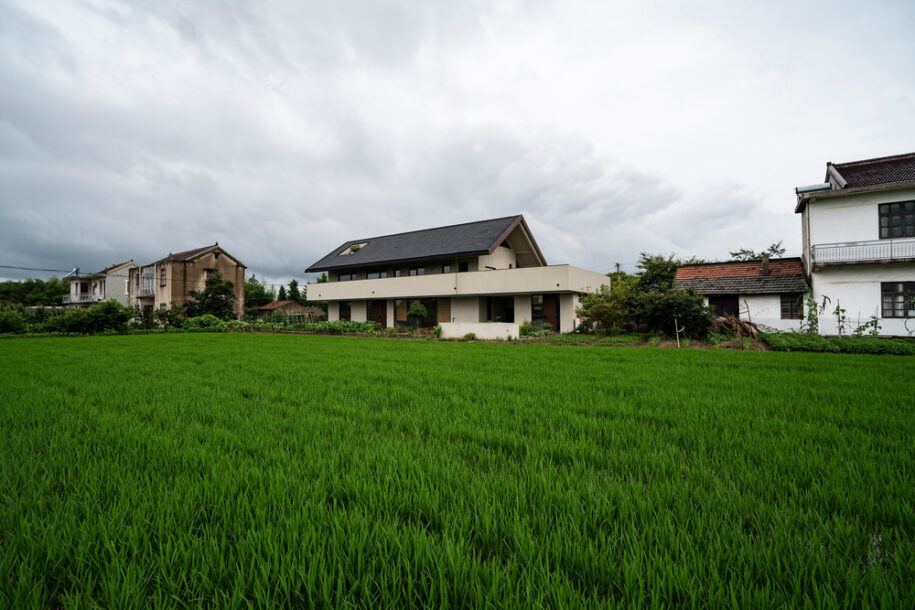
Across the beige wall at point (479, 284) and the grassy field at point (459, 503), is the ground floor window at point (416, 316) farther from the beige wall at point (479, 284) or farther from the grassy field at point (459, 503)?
the grassy field at point (459, 503)

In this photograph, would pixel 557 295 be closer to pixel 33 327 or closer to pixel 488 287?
pixel 488 287

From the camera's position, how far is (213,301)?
3095 cm

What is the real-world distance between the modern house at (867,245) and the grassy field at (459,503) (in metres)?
17.8

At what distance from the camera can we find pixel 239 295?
135 ft

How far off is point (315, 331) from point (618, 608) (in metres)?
25.3

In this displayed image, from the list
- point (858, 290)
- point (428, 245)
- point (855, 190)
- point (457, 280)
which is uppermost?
point (855, 190)

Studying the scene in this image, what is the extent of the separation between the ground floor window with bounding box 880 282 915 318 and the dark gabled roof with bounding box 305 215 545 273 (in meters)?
17.0

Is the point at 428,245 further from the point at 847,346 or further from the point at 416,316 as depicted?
the point at 847,346

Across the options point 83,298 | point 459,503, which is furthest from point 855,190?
point 83,298

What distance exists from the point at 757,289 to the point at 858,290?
3.79 meters

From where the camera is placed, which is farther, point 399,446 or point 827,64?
point 827,64

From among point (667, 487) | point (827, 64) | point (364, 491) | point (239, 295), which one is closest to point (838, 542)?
point (667, 487)

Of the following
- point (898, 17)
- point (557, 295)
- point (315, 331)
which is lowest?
point (315, 331)

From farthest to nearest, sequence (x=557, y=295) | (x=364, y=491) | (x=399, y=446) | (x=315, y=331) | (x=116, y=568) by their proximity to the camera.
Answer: (x=315, y=331)
(x=557, y=295)
(x=399, y=446)
(x=364, y=491)
(x=116, y=568)
